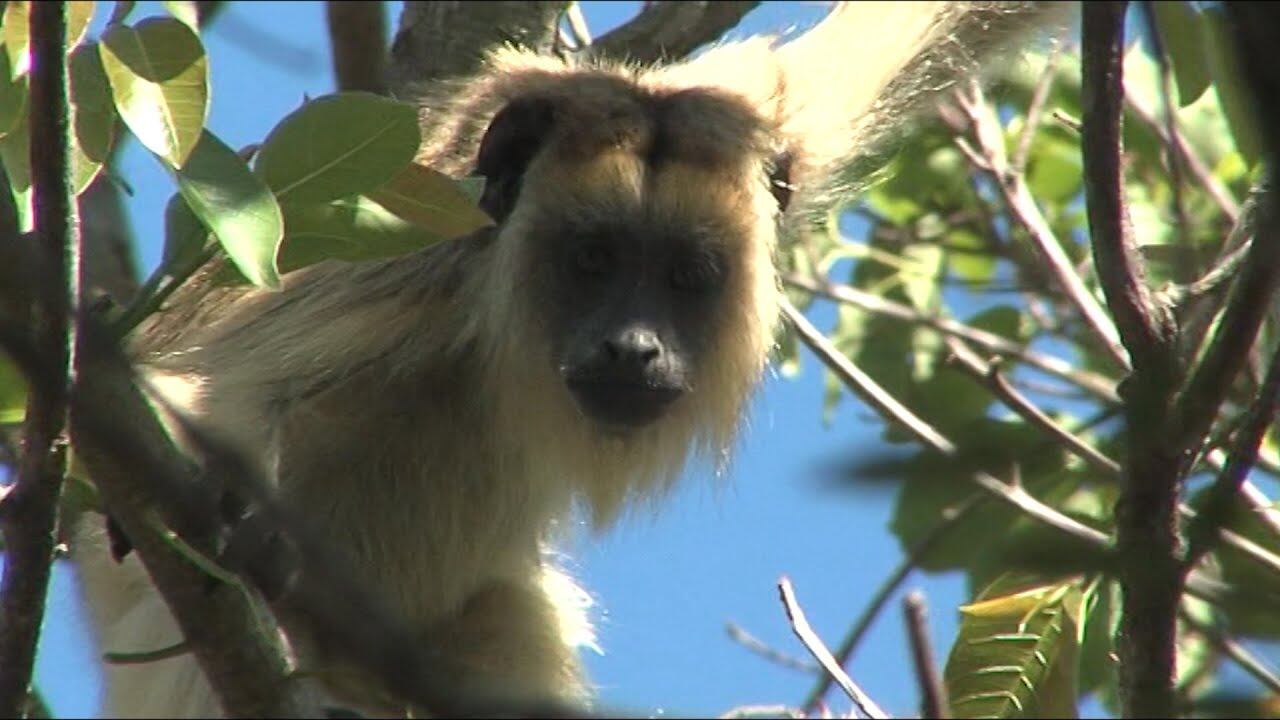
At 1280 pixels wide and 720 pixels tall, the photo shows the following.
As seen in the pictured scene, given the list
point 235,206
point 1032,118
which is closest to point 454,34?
point 1032,118

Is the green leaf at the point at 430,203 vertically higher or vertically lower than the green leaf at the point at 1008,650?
higher

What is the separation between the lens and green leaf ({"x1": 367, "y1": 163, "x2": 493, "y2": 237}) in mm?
3807

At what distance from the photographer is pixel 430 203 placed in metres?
3.83

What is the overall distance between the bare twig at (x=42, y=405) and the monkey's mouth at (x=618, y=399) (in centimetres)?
229

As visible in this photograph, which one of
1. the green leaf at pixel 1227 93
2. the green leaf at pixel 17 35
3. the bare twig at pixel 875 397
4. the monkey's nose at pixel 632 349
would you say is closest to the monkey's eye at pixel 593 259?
the monkey's nose at pixel 632 349

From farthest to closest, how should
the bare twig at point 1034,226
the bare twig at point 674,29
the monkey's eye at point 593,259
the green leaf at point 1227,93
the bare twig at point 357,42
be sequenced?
the bare twig at point 357,42, the bare twig at point 674,29, the monkey's eye at point 593,259, the bare twig at point 1034,226, the green leaf at point 1227,93

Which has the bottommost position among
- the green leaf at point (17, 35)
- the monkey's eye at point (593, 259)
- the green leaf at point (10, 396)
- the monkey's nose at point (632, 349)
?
the monkey's nose at point (632, 349)

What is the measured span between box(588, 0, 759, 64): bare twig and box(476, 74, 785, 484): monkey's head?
87cm

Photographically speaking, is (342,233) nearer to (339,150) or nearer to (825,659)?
(339,150)

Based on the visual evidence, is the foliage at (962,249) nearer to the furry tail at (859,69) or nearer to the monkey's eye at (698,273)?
the furry tail at (859,69)

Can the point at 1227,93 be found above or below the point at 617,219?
above

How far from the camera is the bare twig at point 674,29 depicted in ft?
21.9

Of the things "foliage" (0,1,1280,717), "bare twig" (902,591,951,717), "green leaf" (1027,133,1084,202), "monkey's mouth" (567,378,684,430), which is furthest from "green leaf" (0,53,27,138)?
"green leaf" (1027,133,1084,202)

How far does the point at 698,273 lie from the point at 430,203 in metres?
1.96
